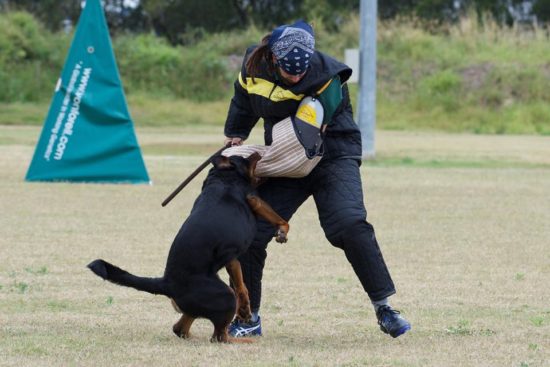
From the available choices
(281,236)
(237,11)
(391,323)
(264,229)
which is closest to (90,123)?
(264,229)

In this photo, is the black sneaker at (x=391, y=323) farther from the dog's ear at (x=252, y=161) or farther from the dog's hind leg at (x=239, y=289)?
the dog's ear at (x=252, y=161)

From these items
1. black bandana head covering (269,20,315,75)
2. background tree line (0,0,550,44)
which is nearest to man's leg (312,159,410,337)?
black bandana head covering (269,20,315,75)

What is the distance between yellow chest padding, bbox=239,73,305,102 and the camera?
588 centimetres

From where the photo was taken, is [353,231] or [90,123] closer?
[353,231]

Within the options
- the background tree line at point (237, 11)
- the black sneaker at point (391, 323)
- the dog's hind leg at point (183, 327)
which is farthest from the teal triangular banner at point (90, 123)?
the background tree line at point (237, 11)

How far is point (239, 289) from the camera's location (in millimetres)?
5988

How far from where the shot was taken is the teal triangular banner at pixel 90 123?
1574 cm

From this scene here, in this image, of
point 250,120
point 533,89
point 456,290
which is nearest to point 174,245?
point 250,120

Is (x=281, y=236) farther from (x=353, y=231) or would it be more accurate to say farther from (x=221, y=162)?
(x=221, y=162)

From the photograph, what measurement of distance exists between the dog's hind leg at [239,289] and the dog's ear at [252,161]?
1.46 feet

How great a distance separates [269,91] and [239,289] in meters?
1.01

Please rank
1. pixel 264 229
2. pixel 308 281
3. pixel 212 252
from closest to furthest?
1. pixel 212 252
2. pixel 264 229
3. pixel 308 281

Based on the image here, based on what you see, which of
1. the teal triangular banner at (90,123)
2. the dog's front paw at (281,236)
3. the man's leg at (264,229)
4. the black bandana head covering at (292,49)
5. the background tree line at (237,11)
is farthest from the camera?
the background tree line at (237,11)

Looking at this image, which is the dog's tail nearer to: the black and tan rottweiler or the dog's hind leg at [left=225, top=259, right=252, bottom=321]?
the black and tan rottweiler
